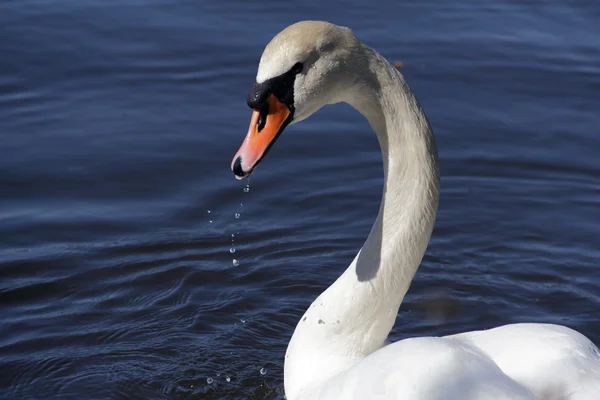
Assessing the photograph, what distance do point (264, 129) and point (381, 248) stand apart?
2.88 feet

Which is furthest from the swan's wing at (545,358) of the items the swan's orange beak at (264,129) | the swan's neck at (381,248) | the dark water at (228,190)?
the dark water at (228,190)

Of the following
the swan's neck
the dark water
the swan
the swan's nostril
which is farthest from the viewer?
A: the dark water

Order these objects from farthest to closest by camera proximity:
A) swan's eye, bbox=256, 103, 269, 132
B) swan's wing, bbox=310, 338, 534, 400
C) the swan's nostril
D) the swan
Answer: swan's eye, bbox=256, 103, 269, 132, the swan's nostril, the swan, swan's wing, bbox=310, 338, 534, 400

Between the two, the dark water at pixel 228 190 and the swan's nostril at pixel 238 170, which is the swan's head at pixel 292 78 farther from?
the dark water at pixel 228 190

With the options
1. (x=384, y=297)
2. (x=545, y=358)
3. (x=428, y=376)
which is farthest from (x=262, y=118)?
(x=545, y=358)

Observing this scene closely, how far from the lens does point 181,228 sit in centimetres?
704

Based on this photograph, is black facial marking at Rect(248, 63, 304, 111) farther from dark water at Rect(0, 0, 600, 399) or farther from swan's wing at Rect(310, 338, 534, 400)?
dark water at Rect(0, 0, 600, 399)

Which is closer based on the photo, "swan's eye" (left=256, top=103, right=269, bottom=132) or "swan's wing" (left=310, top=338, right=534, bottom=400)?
"swan's wing" (left=310, top=338, right=534, bottom=400)

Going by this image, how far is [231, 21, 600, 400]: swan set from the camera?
3.93 metres

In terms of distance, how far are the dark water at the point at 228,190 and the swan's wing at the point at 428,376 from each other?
148cm

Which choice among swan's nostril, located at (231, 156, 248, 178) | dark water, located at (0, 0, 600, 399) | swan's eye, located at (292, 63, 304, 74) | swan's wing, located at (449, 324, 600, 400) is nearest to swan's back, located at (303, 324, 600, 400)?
swan's wing, located at (449, 324, 600, 400)

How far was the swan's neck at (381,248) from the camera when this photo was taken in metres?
4.39

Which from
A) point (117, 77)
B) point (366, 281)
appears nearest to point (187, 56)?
point (117, 77)

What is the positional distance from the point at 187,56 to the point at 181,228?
3.06 meters
